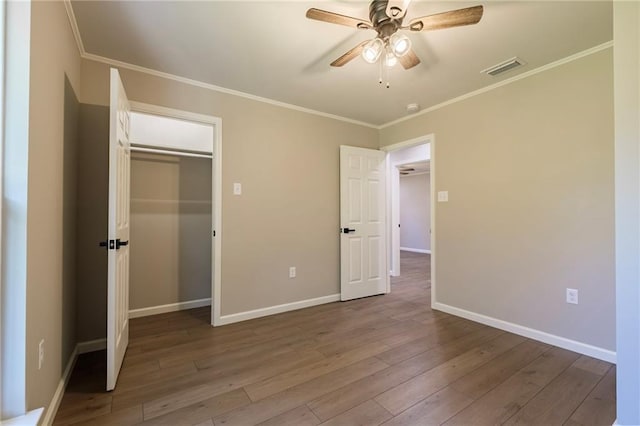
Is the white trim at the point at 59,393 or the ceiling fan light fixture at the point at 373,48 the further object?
the ceiling fan light fixture at the point at 373,48

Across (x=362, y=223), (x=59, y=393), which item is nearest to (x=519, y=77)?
(x=362, y=223)

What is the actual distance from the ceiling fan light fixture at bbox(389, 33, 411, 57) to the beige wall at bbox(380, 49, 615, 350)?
1.63 metres

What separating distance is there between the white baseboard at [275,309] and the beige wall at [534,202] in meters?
1.37

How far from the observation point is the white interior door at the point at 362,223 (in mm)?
3803

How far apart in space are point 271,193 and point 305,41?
1.63 metres

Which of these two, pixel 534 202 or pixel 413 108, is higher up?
pixel 413 108

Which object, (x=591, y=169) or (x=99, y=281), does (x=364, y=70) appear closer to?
(x=591, y=169)

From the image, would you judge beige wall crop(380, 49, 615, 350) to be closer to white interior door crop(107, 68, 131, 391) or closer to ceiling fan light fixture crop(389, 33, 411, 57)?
ceiling fan light fixture crop(389, 33, 411, 57)

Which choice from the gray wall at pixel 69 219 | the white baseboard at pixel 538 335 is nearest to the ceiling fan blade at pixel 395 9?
the gray wall at pixel 69 219

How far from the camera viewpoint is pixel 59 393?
1.71 m

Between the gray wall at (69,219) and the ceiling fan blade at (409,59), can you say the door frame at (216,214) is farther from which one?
the ceiling fan blade at (409,59)

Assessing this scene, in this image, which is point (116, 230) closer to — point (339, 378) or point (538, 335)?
point (339, 378)

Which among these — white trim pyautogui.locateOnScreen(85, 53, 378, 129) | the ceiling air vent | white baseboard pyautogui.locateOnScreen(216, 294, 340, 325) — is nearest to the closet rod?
white trim pyautogui.locateOnScreen(85, 53, 378, 129)

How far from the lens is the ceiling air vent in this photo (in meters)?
2.43
